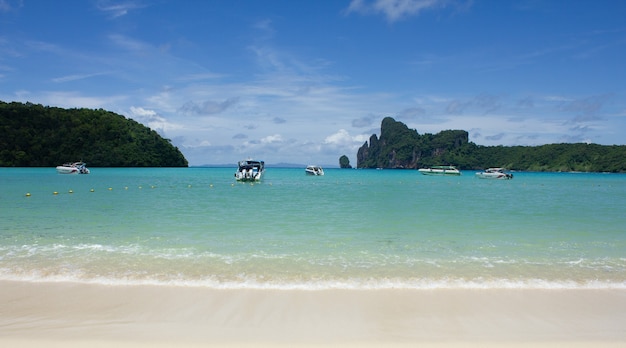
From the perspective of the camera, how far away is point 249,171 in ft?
162

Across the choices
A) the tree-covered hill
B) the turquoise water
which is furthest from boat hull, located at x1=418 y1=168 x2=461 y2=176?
the tree-covered hill

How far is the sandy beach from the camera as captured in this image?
16.5ft

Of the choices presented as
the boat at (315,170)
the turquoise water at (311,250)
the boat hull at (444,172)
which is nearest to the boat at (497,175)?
the boat hull at (444,172)

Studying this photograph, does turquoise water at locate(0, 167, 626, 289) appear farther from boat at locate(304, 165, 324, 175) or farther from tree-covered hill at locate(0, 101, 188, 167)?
tree-covered hill at locate(0, 101, 188, 167)

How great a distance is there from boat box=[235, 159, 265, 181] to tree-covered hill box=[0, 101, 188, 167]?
85.0 meters

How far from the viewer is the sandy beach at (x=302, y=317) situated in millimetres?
5020

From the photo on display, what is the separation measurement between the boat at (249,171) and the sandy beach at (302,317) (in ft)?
137

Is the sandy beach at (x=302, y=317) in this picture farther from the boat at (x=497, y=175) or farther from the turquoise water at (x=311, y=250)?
the boat at (x=497, y=175)

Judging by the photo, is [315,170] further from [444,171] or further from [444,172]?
[444,172]

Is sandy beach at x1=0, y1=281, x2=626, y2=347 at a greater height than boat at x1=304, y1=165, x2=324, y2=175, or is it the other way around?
boat at x1=304, y1=165, x2=324, y2=175

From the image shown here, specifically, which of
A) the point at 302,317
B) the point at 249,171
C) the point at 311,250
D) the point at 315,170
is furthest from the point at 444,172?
the point at 302,317

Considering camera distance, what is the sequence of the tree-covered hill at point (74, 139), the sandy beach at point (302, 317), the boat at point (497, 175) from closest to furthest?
1. the sandy beach at point (302, 317)
2. the boat at point (497, 175)
3. the tree-covered hill at point (74, 139)

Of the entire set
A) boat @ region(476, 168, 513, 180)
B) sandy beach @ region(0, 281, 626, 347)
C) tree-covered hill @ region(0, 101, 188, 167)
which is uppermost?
tree-covered hill @ region(0, 101, 188, 167)

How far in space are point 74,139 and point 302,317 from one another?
132 meters
